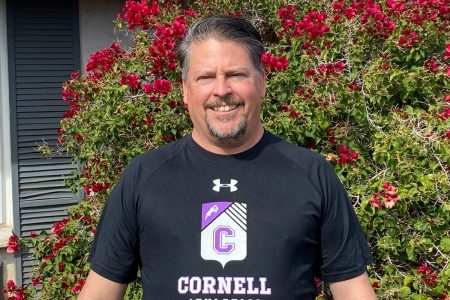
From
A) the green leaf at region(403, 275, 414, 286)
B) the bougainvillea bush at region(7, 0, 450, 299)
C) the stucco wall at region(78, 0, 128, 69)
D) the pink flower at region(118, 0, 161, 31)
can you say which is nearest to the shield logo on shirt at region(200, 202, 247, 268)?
the bougainvillea bush at region(7, 0, 450, 299)

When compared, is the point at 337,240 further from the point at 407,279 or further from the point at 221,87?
the point at 407,279

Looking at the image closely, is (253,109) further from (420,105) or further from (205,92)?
(420,105)

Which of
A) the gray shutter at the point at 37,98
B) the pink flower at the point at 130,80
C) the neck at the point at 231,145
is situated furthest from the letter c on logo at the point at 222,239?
the gray shutter at the point at 37,98

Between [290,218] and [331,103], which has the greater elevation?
[331,103]

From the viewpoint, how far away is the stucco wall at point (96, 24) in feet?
14.3

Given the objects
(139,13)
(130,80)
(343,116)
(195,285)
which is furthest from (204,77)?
(139,13)

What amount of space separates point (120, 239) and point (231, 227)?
1.16ft

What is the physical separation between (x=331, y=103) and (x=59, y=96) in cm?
226

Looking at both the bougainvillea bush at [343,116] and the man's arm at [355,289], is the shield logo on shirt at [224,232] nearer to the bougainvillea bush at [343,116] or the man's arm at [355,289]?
the man's arm at [355,289]

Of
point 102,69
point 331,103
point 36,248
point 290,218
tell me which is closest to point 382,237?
point 331,103

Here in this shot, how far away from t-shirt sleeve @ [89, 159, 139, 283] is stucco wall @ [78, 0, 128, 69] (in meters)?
2.81

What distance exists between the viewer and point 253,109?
1.70m

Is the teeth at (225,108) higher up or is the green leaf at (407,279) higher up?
the teeth at (225,108)

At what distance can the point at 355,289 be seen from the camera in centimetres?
167
